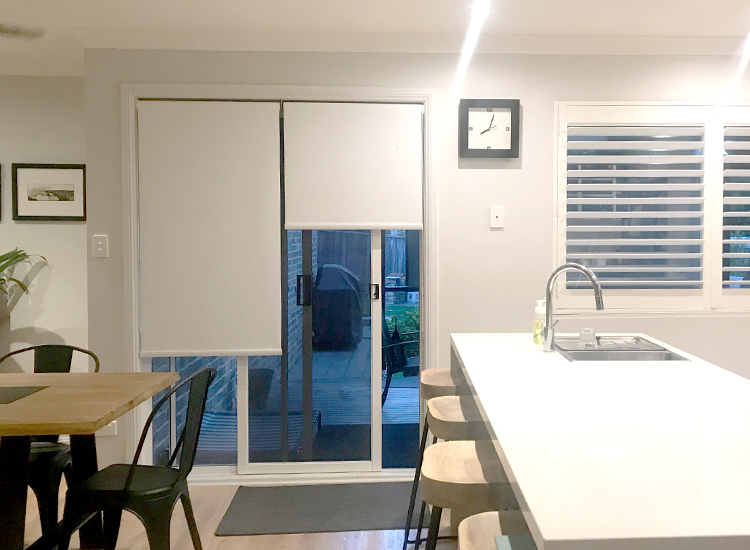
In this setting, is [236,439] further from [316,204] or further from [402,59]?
[402,59]

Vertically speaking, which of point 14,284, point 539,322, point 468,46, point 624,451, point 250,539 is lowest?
point 250,539

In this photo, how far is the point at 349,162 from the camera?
120 inches

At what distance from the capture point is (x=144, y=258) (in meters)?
3.02

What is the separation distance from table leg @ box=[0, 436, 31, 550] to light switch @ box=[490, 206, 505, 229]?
7.44 ft

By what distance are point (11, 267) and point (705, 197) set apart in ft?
12.9

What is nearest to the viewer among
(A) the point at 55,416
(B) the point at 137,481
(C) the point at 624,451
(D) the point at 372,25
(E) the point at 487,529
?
(C) the point at 624,451

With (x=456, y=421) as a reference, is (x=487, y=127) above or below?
above

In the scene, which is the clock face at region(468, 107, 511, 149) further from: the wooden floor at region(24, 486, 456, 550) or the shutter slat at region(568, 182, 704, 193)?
the wooden floor at region(24, 486, 456, 550)

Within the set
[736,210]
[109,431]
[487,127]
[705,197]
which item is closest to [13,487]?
[109,431]

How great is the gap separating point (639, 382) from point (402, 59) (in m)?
2.08

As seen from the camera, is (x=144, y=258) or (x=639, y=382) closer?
(x=639, y=382)

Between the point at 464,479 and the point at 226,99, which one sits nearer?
the point at 464,479

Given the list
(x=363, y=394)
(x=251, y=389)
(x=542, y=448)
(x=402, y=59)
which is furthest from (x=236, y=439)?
(x=542, y=448)

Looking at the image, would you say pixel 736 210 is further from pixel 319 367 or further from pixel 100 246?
pixel 100 246
